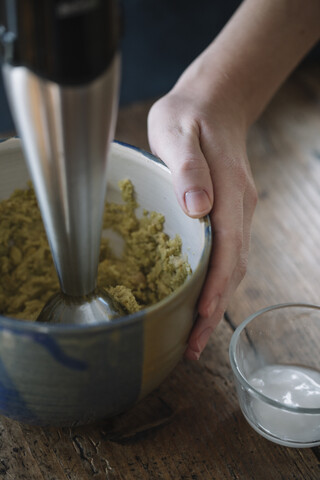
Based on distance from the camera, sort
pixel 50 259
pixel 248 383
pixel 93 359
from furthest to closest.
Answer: pixel 50 259 < pixel 248 383 < pixel 93 359

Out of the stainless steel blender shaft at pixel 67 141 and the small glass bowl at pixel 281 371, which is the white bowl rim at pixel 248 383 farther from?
the stainless steel blender shaft at pixel 67 141

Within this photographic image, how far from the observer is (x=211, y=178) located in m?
0.69

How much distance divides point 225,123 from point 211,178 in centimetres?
12

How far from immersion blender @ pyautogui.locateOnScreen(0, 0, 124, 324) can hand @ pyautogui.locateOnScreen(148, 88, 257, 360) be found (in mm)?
158

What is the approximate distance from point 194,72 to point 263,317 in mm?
350

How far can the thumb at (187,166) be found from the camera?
2.06ft

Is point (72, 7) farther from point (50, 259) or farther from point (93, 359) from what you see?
point (50, 259)

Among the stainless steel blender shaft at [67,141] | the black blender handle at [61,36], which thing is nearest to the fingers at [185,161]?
the stainless steel blender shaft at [67,141]

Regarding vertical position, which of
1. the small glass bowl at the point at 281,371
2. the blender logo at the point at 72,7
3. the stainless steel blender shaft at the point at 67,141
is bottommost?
the small glass bowl at the point at 281,371

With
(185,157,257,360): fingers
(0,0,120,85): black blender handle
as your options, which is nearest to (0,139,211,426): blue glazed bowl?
(185,157,257,360): fingers

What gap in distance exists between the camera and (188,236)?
2.18 feet

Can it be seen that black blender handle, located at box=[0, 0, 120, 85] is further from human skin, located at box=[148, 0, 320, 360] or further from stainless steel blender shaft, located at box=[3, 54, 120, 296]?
human skin, located at box=[148, 0, 320, 360]

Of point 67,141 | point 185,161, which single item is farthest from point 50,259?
point 67,141

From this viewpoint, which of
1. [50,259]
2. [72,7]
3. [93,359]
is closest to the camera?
[72,7]
